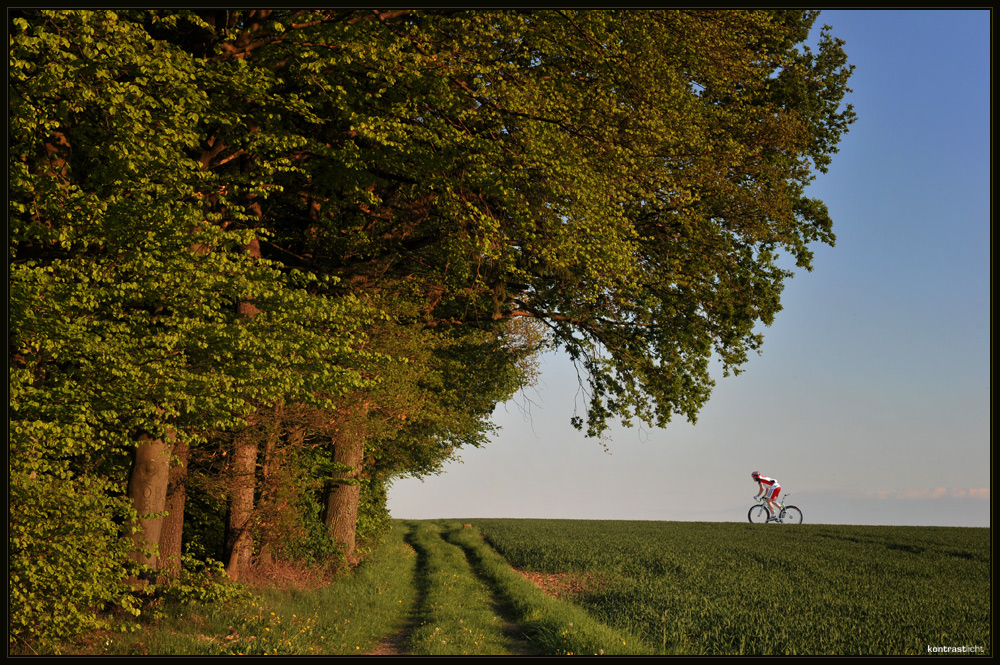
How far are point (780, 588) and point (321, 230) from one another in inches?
579

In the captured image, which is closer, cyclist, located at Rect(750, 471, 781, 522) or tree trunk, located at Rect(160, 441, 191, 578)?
tree trunk, located at Rect(160, 441, 191, 578)

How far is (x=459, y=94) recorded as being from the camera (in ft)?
41.8

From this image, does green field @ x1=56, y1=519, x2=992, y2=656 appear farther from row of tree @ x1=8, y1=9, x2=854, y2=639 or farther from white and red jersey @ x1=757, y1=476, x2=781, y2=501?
white and red jersey @ x1=757, y1=476, x2=781, y2=501

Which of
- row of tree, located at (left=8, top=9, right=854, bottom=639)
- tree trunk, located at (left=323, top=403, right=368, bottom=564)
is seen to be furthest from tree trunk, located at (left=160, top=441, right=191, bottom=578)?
tree trunk, located at (left=323, top=403, right=368, bottom=564)

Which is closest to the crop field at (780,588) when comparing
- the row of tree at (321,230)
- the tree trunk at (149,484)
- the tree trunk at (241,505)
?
the row of tree at (321,230)

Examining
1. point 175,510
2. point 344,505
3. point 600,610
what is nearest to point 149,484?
point 175,510

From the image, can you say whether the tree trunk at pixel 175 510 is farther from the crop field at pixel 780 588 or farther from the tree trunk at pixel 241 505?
the crop field at pixel 780 588

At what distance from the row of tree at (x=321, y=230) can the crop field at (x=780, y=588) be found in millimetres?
5173

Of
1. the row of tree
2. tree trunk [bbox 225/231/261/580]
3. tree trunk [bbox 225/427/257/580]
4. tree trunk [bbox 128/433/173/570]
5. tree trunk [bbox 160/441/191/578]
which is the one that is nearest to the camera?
the row of tree

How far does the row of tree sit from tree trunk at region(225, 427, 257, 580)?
0.06 m

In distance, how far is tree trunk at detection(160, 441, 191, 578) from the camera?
14.1 m

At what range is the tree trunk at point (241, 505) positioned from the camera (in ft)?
50.2
